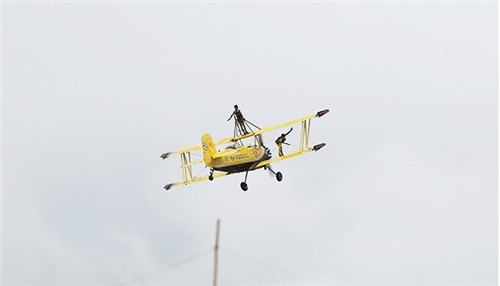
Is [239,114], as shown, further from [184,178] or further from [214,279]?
[214,279]

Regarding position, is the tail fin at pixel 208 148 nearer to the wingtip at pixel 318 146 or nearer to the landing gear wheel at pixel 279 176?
the landing gear wheel at pixel 279 176

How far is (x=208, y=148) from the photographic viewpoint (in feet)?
340

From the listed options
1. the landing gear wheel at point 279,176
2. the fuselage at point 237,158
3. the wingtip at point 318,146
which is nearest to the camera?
the fuselage at point 237,158

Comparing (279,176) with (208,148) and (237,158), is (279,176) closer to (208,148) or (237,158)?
(237,158)

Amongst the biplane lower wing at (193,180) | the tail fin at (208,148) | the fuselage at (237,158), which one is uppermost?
the tail fin at (208,148)

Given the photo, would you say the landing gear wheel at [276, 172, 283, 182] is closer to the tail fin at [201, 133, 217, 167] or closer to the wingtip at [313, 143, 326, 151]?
the wingtip at [313, 143, 326, 151]

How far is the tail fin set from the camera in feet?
338

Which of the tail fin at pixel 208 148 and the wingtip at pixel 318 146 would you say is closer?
the tail fin at pixel 208 148

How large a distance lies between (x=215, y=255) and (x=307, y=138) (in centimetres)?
5855

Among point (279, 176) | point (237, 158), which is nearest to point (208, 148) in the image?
point (237, 158)

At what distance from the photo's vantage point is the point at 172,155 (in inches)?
4592

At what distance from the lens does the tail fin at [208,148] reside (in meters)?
103

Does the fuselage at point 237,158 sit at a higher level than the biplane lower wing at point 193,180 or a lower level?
higher

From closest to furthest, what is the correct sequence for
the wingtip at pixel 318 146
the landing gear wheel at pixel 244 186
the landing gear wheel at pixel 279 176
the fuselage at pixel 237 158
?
the landing gear wheel at pixel 244 186 < the fuselage at pixel 237 158 < the wingtip at pixel 318 146 < the landing gear wheel at pixel 279 176
